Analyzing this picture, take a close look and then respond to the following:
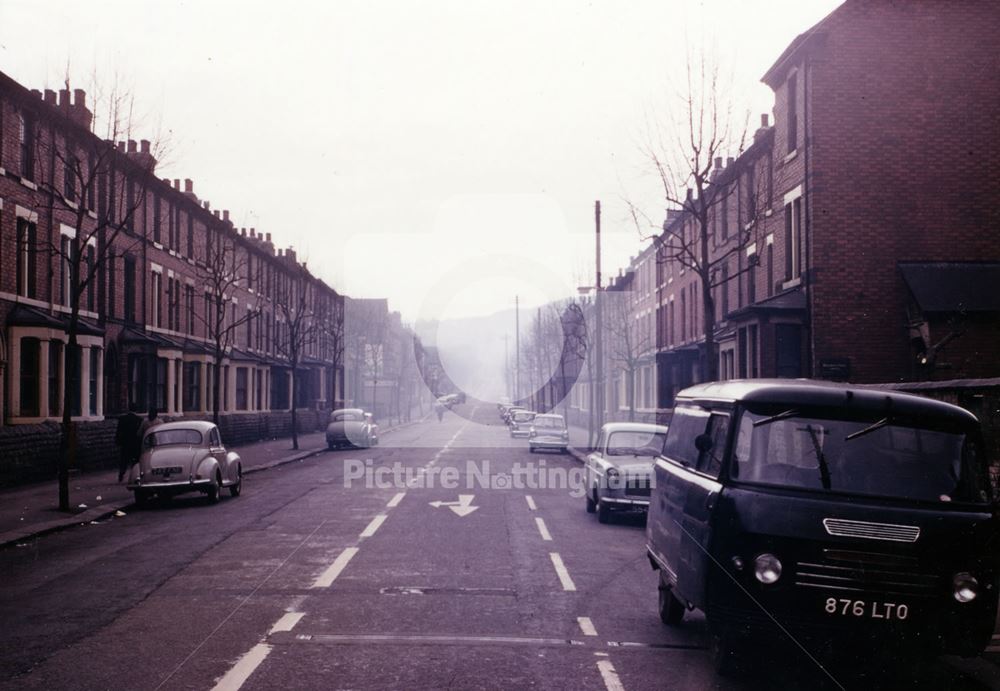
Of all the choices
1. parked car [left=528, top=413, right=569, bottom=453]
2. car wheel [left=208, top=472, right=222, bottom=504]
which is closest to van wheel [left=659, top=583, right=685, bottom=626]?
car wheel [left=208, top=472, right=222, bottom=504]

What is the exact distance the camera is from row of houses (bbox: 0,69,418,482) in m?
25.4

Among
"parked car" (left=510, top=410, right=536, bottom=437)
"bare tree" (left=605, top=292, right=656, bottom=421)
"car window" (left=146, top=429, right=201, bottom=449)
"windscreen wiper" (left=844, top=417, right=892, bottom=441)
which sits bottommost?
"parked car" (left=510, top=410, right=536, bottom=437)

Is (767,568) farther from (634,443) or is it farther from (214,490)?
(214,490)

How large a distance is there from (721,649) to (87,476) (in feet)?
79.7

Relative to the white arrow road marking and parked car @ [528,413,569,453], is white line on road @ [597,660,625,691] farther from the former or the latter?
parked car @ [528,413,569,453]

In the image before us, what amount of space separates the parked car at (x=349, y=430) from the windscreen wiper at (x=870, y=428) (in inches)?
1426

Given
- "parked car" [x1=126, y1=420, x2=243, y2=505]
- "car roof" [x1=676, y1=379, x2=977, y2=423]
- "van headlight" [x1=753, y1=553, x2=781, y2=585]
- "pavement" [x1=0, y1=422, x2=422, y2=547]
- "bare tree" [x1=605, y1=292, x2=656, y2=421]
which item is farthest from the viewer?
"bare tree" [x1=605, y1=292, x2=656, y2=421]

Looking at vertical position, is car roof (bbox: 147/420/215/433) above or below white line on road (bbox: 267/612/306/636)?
above

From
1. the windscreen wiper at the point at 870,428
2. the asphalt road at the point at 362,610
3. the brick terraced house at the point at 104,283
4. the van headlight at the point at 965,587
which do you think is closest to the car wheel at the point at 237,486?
the asphalt road at the point at 362,610

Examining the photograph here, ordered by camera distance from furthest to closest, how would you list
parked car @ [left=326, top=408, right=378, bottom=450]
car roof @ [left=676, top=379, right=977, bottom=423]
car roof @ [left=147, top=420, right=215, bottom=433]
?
parked car @ [left=326, top=408, right=378, bottom=450]
car roof @ [left=147, top=420, right=215, bottom=433]
car roof @ [left=676, top=379, right=977, bottom=423]

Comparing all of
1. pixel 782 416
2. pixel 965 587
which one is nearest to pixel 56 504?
pixel 782 416

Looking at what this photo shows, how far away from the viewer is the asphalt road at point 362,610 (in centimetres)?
689

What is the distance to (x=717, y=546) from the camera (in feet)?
21.8

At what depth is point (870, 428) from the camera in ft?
22.3
